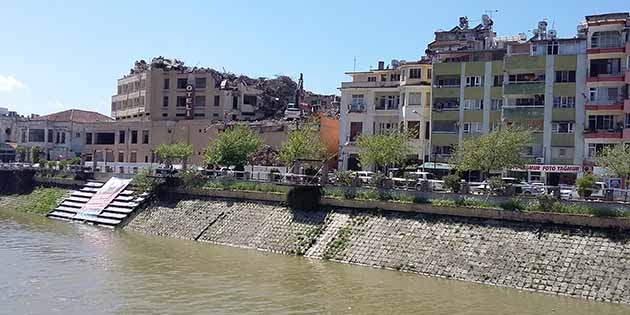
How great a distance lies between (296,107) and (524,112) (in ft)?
121

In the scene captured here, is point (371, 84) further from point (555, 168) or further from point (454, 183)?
point (454, 183)

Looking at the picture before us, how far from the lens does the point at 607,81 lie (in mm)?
62344

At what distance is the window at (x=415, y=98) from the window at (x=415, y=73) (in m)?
1.88

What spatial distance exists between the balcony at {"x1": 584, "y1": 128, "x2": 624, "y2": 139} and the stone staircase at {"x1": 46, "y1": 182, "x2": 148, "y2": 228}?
3706cm

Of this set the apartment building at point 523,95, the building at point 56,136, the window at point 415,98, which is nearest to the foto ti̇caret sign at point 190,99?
the building at point 56,136

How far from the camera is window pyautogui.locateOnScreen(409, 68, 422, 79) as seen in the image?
7612 centimetres

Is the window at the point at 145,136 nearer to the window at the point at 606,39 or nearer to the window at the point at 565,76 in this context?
the window at the point at 565,76

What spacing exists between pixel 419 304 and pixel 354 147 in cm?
4700

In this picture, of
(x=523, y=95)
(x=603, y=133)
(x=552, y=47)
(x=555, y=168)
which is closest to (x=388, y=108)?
(x=523, y=95)

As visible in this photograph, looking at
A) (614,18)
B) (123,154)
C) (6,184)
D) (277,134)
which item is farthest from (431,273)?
(123,154)

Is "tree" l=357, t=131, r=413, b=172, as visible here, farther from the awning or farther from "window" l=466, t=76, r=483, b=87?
"window" l=466, t=76, r=483, b=87

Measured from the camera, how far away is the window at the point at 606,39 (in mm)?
62656

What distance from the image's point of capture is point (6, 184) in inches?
3248

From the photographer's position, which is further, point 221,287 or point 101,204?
point 101,204
